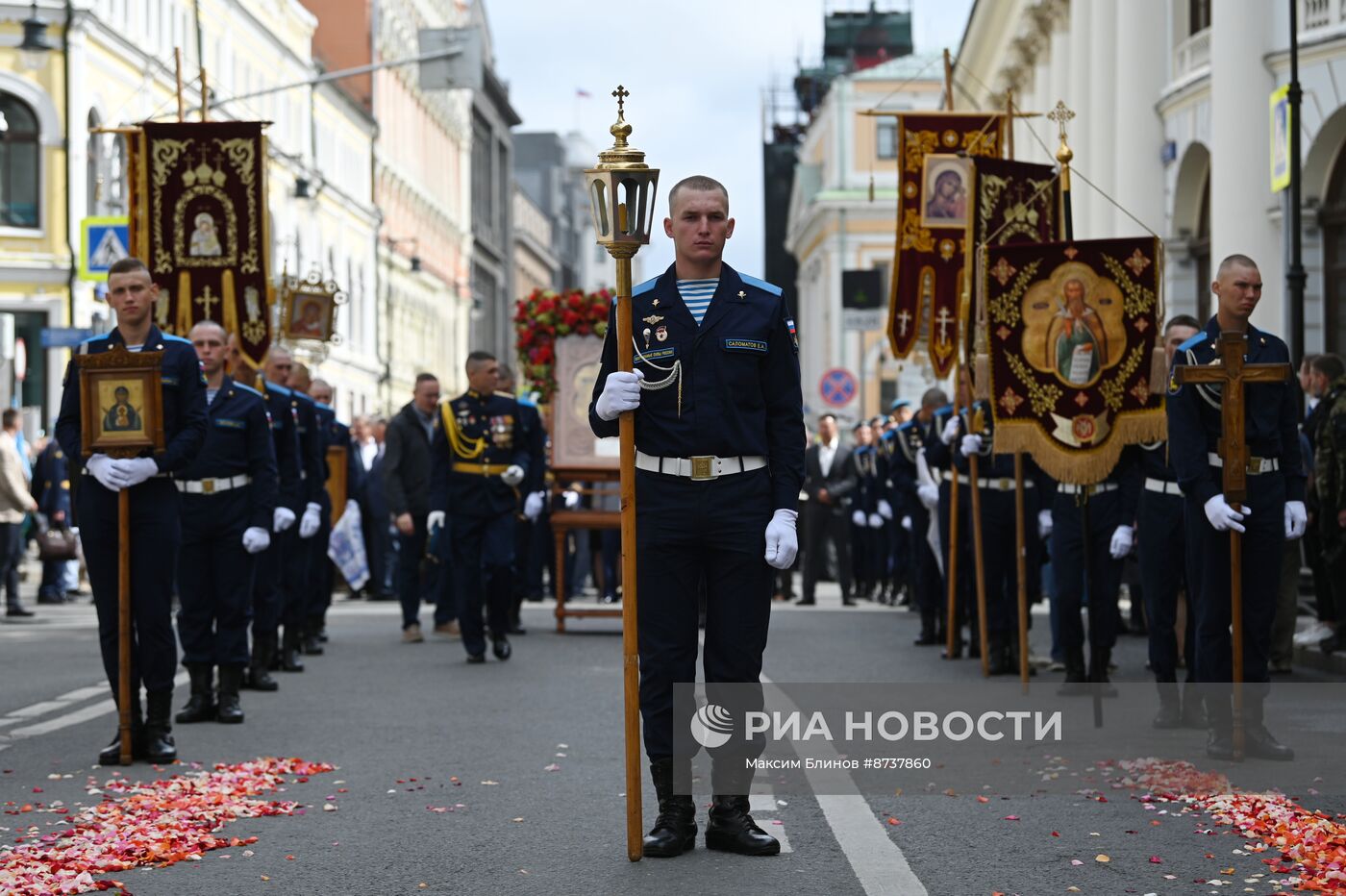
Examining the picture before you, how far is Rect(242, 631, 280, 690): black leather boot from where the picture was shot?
14.2m

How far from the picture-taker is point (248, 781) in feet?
31.4

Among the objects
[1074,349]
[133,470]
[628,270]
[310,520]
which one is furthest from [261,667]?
[628,270]

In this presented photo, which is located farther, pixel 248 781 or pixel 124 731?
pixel 124 731

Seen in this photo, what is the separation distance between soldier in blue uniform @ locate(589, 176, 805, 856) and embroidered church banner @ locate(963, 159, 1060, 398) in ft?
22.5

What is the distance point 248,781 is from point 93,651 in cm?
813

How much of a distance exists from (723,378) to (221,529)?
4.99 m

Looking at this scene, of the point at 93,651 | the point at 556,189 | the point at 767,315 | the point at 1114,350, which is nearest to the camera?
the point at 767,315

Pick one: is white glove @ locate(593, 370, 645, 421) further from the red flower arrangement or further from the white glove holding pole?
the red flower arrangement

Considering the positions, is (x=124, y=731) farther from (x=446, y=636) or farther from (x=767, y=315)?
(x=446, y=636)

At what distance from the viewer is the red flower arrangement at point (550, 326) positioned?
2047cm

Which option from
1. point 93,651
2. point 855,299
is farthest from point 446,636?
point 855,299

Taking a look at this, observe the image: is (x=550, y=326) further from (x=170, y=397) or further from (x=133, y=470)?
(x=133, y=470)

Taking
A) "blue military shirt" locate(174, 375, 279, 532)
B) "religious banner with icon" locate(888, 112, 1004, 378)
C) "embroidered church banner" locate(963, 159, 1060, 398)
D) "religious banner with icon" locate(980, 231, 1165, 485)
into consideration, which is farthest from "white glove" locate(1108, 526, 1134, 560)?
"religious banner with icon" locate(888, 112, 1004, 378)

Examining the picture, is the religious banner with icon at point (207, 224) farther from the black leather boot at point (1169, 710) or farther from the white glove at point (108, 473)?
the black leather boot at point (1169, 710)
